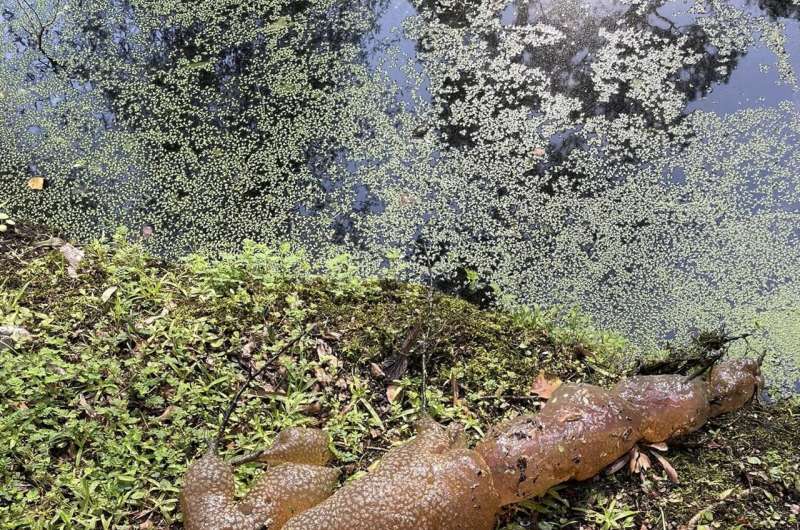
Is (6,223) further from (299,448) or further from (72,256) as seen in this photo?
(299,448)

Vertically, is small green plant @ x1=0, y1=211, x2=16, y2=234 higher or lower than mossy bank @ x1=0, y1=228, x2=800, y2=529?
higher

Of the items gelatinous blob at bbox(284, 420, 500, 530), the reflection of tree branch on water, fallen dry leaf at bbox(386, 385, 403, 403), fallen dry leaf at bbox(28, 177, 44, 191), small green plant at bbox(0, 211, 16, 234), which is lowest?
gelatinous blob at bbox(284, 420, 500, 530)

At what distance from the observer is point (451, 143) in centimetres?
341

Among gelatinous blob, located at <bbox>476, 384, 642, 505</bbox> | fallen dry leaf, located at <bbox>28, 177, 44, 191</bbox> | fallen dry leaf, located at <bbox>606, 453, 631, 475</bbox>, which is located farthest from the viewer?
fallen dry leaf, located at <bbox>28, 177, 44, 191</bbox>

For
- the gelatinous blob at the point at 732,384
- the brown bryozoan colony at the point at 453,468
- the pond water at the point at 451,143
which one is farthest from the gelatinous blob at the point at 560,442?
the pond water at the point at 451,143

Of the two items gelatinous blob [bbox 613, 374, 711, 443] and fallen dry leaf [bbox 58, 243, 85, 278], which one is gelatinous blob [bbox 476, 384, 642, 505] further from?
fallen dry leaf [bbox 58, 243, 85, 278]

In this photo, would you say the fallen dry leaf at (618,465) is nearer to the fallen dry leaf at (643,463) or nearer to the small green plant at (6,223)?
the fallen dry leaf at (643,463)

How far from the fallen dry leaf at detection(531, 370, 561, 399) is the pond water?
0.60 metres

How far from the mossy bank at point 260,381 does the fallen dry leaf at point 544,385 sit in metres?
0.04

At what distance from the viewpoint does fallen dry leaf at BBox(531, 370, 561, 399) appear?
2359 millimetres

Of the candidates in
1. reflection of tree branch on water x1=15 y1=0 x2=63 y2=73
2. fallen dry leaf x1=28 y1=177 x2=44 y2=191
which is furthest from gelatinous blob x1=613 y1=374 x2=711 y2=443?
reflection of tree branch on water x1=15 y1=0 x2=63 y2=73

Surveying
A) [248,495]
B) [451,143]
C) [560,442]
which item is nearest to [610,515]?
[560,442]

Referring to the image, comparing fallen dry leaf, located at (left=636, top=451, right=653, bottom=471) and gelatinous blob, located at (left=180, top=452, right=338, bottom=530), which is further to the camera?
fallen dry leaf, located at (left=636, top=451, right=653, bottom=471)

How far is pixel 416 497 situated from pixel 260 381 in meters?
0.79
